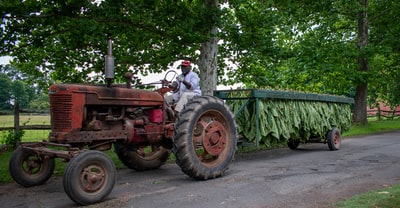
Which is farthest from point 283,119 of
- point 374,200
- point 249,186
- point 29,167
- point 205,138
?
point 29,167

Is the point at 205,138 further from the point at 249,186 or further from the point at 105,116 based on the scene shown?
the point at 105,116

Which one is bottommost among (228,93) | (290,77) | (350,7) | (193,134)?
(193,134)

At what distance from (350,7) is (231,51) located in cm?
735

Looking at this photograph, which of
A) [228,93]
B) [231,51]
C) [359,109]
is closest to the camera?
[228,93]

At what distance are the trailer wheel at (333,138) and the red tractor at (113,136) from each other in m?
4.57

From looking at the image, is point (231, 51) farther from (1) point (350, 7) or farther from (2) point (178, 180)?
(2) point (178, 180)

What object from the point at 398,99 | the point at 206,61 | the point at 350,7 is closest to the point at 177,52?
the point at 206,61

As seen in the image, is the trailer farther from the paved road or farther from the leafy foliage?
the leafy foliage

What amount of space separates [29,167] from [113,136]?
143cm

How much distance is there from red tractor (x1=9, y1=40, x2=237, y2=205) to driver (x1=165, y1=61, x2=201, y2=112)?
30 cm

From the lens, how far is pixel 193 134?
7.05 metres

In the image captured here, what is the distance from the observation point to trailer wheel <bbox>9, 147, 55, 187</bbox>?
240 inches

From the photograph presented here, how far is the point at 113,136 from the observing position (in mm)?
6355

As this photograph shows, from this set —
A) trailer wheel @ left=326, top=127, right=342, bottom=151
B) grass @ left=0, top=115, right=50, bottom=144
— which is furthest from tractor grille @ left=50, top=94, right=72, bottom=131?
trailer wheel @ left=326, top=127, right=342, bottom=151
